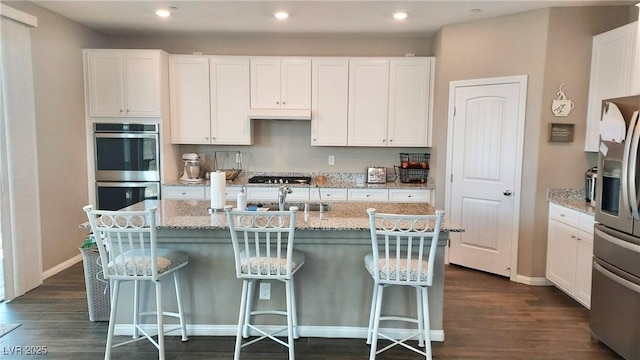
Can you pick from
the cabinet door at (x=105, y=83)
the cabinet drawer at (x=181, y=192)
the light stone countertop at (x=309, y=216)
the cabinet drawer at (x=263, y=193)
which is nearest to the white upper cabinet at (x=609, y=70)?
the light stone countertop at (x=309, y=216)

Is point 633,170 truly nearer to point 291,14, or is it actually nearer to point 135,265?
point 135,265

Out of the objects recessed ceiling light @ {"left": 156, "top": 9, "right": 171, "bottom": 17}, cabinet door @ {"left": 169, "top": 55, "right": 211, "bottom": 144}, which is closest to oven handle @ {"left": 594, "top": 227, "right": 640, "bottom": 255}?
cabinet door @ {"left": 169, "top": 55, "right": 211, "bottom": 144}

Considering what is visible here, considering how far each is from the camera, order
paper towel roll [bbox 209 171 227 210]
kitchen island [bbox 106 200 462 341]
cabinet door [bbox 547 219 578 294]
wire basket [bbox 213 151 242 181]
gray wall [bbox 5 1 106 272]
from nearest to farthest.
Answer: kitchen island [bbox 106 200 462 341], paper towel roll [bbox 209 171 227 210], cabinet door [bbox 547 219 578 294], gray wall [bbox 5 1 106 272], wire basket [bbox 213 151 242 181]

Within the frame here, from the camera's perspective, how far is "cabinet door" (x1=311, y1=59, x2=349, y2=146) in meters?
4.83

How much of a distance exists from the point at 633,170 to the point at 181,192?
165 inches

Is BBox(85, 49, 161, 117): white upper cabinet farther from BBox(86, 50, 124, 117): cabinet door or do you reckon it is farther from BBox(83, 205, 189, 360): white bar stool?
BBox(83, 205, 189, 360): white bar stool

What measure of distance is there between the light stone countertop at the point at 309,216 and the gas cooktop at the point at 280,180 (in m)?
1.55

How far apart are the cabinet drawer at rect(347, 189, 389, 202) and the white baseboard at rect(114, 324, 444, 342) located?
203cm

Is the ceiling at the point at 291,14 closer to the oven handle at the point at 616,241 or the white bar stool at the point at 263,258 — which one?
the oven handle at the point at 616,241

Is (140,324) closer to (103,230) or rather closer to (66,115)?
(103,230)

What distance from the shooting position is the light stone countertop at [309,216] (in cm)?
256

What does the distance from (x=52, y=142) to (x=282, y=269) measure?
10.2 feet

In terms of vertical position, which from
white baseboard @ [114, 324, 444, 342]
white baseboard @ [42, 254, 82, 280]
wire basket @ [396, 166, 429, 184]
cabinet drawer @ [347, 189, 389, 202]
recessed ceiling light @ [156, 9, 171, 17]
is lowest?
white baseboard @ [114, 324, 444, 342]

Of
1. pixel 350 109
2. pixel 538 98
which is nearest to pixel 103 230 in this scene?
pixel 350 109
